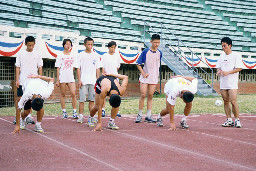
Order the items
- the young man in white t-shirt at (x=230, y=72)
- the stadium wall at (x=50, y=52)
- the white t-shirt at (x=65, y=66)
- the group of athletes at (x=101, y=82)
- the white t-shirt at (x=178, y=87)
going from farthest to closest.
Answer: the stadium wall at (x=50, y=52)
the white t-shirt at (x=65, y=66)
the young man in white t-shirt at (x=230, y=72)
the white t-shirt at (x=178, y=87)
the group of athletes at (x=101, y=82)

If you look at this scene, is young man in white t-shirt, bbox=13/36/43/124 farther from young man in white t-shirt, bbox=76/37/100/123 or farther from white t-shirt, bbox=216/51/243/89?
white t-shirt, bbox=216/51/243/89

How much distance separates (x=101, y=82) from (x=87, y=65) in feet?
5.76

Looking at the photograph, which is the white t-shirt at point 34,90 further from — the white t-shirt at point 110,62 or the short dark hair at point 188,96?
the white t-shirt at point 110,62

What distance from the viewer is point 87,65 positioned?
8.55m

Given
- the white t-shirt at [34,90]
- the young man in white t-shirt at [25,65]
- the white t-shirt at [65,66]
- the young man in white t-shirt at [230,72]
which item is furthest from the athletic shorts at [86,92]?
the young man in white t-shirt at [230,72]

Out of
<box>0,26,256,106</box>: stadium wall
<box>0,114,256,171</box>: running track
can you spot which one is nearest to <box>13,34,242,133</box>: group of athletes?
<box>0,114,256,171</box>: running track

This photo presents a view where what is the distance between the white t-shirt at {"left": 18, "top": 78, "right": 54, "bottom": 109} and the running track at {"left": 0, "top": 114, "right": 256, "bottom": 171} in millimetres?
614

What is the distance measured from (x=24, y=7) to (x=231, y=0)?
22039 millimetres

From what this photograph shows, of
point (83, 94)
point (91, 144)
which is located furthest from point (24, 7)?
point (91, 144)

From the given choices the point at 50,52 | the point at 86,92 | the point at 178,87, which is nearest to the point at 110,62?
the point at 86,92

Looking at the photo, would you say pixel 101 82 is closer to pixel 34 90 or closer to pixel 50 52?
pixel 34 90

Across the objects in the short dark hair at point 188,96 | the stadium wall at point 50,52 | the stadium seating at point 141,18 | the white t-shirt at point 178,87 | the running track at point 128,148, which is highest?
the stadium seating at point 141,18

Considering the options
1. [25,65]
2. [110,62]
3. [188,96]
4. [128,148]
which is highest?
[110,62]

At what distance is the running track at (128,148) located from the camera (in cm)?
432
